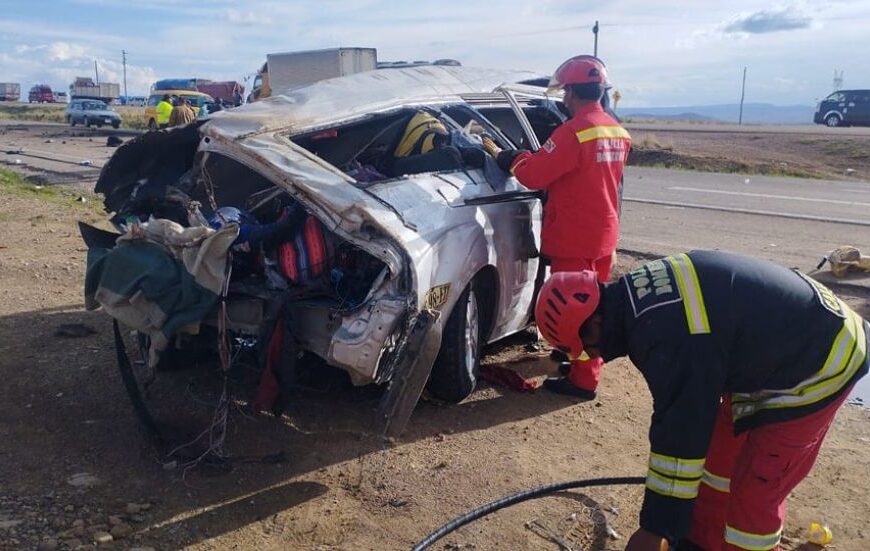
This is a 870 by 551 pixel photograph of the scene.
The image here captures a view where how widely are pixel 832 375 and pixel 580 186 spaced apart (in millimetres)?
2215

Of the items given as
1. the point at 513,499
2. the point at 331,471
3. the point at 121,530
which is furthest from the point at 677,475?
the point at 121,530

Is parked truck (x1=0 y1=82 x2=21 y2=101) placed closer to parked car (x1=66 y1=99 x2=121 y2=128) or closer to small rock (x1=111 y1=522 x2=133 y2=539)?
parked car (x1=66 y1=99 x2=121 y2=128)

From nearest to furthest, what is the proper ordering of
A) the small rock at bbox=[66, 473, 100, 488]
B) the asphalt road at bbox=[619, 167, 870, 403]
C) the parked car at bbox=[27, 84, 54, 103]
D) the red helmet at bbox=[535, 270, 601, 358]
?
1. the red helmet at bbox=[535, 270, 601, 358]
2. the small rock at bbox=[66, 473, 100, 488]
3. the asphalt road at bbox=[619, 167, 870, 403]
4. the parked car at bbox=[27, 84, 54, 103]

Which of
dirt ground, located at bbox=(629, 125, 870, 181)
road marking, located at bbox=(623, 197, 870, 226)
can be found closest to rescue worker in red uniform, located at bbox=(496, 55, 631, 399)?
road marking, located at bbox=(623, 197, 870, 226)

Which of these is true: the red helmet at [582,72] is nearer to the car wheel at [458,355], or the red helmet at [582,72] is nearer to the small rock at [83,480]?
the car wheel at [458,355]

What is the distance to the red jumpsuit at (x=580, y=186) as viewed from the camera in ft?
15.2

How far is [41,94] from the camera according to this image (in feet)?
250

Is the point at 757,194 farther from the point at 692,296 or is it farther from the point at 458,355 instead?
the point at 692,296

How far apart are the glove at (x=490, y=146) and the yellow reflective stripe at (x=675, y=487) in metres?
2.75

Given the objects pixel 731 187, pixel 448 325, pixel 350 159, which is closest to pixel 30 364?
pixel 350 159

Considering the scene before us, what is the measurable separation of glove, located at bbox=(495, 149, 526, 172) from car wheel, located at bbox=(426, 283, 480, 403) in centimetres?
87

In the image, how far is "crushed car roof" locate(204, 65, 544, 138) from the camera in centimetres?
415

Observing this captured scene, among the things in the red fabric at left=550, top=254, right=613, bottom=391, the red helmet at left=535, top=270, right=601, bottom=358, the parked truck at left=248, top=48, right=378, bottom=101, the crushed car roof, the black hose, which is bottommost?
the black hose

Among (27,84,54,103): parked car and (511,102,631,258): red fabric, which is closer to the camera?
(511,102,631,258): red fabric
